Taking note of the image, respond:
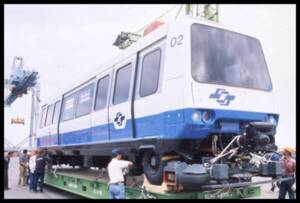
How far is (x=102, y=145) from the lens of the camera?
912 centimetres

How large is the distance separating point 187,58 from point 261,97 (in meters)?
1.72

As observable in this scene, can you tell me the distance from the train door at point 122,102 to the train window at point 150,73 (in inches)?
15.2

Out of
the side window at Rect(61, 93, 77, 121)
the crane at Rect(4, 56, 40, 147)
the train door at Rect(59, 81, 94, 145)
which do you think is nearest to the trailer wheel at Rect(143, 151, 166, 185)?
the train door at Rect(59, 81, 94, 145)

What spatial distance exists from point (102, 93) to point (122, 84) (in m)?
1.16

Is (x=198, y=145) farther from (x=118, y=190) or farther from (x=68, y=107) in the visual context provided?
(x=68, y=107)

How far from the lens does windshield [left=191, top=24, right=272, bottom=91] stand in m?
7.03

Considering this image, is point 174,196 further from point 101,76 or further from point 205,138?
point 101,76

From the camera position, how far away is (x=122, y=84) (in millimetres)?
8562

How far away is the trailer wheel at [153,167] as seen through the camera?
23.3 ft

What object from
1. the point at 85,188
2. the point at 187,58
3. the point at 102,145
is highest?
the point at 187,58

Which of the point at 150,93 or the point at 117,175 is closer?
the point at 150,93

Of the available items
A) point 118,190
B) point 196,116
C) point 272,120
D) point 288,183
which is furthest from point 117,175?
point 288,183

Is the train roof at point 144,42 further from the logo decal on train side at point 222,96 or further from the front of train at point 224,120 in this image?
the logo decal on train side at point 222,96

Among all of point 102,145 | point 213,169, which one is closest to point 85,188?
point 102,145
